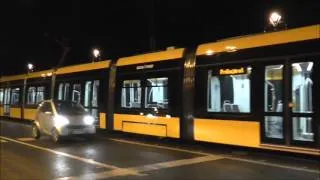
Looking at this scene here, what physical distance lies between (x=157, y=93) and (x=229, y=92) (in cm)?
405

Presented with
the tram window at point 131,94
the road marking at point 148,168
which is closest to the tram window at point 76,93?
the tram window at point 131,94

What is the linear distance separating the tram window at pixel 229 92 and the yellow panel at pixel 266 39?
746mm

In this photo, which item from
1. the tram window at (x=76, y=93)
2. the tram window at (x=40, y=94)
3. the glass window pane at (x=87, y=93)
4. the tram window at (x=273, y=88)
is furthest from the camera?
the tram window at (x=40, y=94)

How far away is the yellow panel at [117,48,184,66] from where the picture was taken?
683 inches

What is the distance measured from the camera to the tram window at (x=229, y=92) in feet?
47.0

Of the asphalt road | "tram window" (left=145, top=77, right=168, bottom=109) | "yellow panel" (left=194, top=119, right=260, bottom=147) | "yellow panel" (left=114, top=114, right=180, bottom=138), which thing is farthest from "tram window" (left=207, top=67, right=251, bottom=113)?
"tram window" (left=145, top=77, right=168, bottom=109)

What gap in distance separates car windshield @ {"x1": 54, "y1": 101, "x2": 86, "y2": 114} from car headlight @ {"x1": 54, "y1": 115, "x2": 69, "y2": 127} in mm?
328

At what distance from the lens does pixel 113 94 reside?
2105 centimetres

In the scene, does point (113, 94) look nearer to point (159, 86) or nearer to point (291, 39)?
point (159, 86)

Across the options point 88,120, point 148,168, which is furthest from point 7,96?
point 148,168

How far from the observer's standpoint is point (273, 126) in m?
13.4

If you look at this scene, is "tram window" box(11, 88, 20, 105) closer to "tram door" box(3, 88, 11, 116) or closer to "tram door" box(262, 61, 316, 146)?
"tram door" box(3, 88, 11, 116)

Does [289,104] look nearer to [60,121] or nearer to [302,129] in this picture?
[302,129]

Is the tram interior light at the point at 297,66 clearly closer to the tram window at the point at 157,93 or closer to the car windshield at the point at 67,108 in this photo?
the tram window at the point at 157,93
